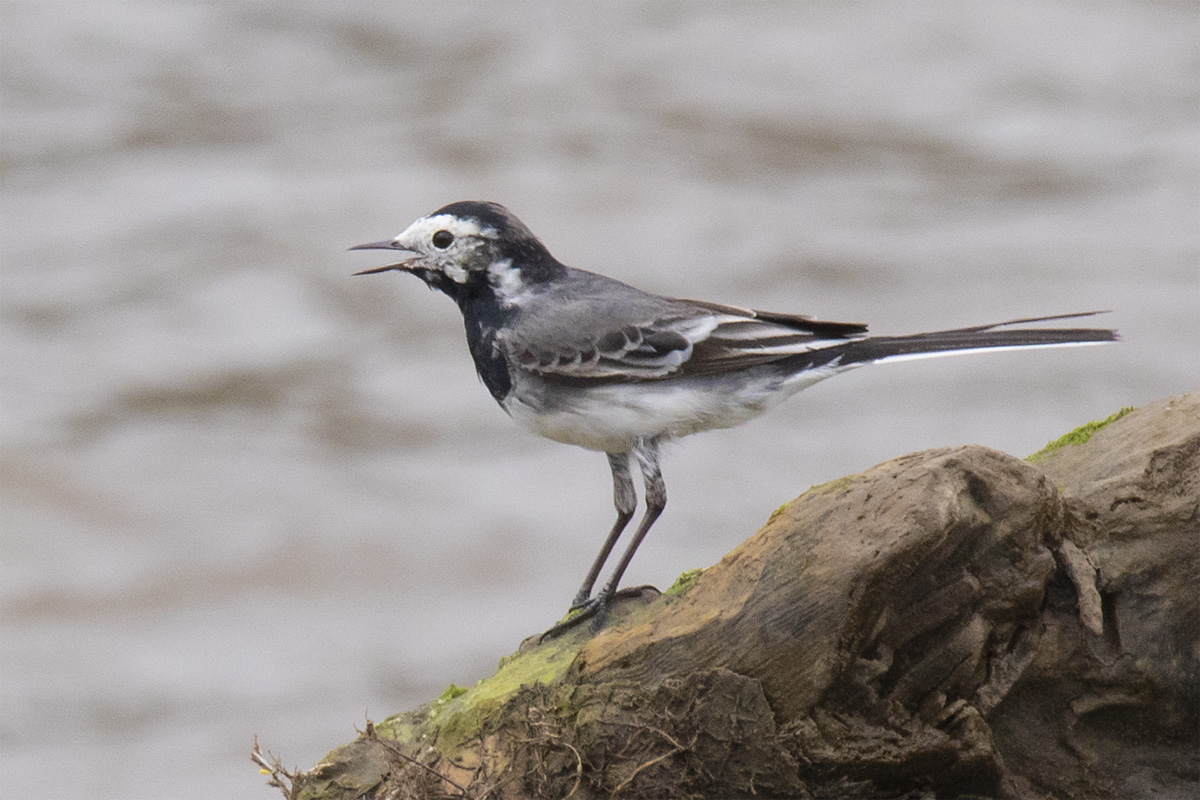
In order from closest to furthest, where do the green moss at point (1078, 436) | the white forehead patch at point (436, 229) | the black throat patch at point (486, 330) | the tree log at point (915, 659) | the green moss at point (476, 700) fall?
the tree log at point (915, 659), the green moss at point (476, 700), the green moss at point (1078, 436), the black throat patch at point (486, 330), the white forehead patch at point (436, 229)

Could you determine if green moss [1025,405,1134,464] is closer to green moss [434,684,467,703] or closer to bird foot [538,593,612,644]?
bird foot [538,593,612,644]

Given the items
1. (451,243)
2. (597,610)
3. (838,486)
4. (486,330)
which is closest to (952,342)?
(838,486)

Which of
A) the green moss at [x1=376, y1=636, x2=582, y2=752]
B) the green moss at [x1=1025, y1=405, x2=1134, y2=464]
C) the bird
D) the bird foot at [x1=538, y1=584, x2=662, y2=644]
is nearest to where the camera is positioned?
the green moss at [x1=376, y1=636, x2=582, y2=752]

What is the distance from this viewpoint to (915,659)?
4242 mm

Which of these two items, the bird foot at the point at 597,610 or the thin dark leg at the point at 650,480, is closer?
the bird foot at the point at 597,610

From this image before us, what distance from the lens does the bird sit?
566 cm

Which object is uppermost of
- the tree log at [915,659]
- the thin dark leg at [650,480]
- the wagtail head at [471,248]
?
the wagtail head at [471,248]

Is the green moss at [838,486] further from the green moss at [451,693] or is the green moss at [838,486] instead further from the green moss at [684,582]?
the green moss at [451,693]

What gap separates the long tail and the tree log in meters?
0.57

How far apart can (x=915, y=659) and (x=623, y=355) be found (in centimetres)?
205

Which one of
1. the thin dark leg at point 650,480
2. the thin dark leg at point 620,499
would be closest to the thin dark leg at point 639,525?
the thin dark leg at point 650,480

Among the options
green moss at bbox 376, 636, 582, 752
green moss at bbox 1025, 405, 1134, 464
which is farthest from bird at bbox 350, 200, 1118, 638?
green moss at bbox 1025, 405, 1134, 464

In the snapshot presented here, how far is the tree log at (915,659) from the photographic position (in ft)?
13.7

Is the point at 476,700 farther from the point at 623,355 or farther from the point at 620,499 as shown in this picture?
the point at 623,355
